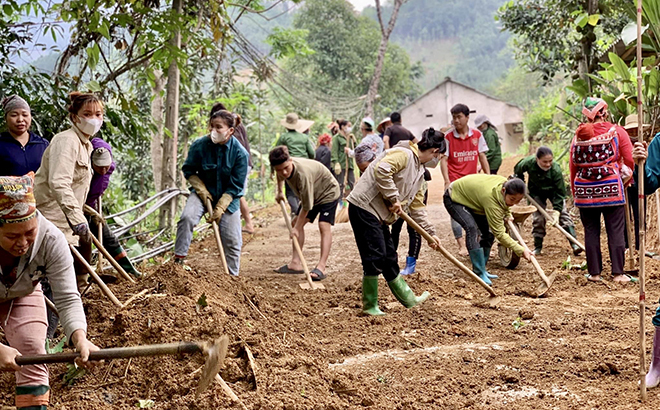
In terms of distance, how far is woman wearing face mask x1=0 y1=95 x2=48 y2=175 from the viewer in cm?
509

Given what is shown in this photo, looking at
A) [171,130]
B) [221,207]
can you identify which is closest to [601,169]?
[221,207]

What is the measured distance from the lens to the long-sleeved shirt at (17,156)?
515 cm

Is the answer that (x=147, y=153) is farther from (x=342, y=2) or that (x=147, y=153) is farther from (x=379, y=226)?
(x=342, y=2)

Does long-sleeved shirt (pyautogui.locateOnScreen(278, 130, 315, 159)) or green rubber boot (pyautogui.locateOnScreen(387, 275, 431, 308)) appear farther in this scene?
long-sleeved shirt (pyautogui.locateOnScreen(278, 130, 315, 159))

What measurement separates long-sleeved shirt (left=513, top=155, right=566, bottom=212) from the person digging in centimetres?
242

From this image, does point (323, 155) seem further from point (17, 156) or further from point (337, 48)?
point (337, 48)

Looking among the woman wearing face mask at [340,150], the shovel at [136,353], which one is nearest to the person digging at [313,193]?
the shovel at [136,353]

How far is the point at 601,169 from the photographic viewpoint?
21.8 ft

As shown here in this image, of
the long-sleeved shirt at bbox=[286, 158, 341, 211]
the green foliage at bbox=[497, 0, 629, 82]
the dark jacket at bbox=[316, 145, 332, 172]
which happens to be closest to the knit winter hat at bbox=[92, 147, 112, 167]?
the long-sleeved shirt at bbox=[286, 158, 341, 211]

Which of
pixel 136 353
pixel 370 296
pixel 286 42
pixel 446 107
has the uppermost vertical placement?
pixel 446 107

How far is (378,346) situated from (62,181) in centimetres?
258

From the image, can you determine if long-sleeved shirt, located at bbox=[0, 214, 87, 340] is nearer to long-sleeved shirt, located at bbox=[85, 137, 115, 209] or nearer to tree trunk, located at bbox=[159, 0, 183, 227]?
long-sleeved shirt, located at bbox=[85, 137, 115, 209]

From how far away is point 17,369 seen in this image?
311cm

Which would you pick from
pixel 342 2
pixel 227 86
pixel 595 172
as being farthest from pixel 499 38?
pixel 595 172
